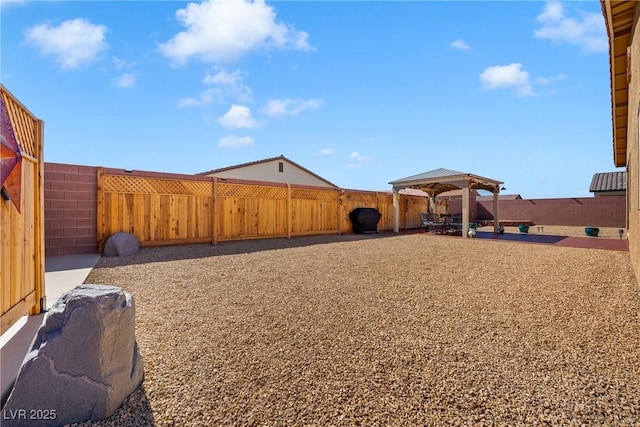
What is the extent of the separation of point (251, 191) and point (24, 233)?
21.6ft

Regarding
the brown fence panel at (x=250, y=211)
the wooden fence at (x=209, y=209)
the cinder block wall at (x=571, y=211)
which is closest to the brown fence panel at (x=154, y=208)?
the wooden fence at (x=209, y=209)

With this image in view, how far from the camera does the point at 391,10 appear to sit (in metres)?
6.41

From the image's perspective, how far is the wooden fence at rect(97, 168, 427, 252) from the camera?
22.1ft

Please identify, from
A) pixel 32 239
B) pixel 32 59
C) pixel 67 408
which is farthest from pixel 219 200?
pixel 67 408

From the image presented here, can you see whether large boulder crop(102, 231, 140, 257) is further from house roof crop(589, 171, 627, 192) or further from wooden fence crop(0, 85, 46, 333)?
house roof crop(589, 171, 627, 192)

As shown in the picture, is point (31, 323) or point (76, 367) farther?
point (31, 323)

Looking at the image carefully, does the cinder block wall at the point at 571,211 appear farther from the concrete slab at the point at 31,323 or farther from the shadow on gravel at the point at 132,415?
the concrete slab at the point at 31,323

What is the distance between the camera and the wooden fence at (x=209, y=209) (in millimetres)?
6734

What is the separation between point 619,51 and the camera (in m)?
4.79

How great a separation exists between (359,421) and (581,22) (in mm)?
6886

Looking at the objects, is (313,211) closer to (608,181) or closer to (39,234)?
(39,234)

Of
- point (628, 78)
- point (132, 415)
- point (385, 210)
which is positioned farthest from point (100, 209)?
point (385, 210)

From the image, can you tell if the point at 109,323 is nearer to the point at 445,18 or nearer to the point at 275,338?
the point at 275,338

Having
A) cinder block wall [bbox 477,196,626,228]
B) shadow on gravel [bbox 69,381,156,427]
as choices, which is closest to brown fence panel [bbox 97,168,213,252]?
shadow on gravel [bbox 69,381,156,427]
